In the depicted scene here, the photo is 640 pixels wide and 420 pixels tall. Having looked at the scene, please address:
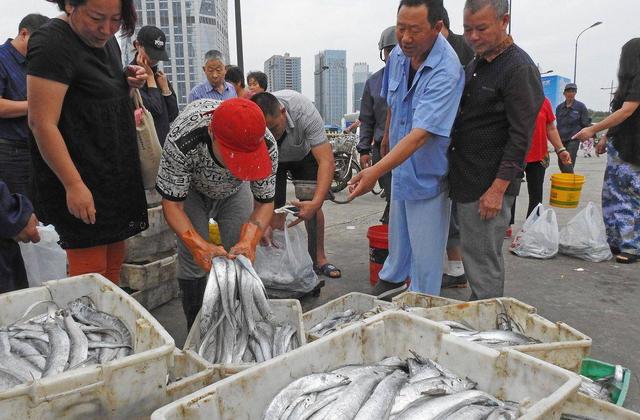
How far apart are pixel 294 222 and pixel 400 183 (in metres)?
1.08

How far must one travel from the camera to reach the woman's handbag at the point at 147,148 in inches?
121

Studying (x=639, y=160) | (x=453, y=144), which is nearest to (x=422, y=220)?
(x=453, y=144)

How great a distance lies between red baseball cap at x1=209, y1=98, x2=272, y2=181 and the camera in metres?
2.47

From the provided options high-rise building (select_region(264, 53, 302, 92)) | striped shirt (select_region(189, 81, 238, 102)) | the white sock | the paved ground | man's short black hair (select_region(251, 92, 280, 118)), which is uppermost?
high-rise building (select_region(264, 53, 302, 92))

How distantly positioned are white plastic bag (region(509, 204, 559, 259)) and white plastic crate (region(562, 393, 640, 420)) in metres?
3.93

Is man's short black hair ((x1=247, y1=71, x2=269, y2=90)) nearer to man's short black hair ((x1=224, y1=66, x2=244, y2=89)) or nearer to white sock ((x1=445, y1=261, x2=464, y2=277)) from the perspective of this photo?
man's short black hair ((x1=224, y1=66, x2=244, y2=89))

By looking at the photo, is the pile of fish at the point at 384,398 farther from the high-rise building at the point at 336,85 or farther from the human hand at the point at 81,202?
the high-rise building at the point at 336,85

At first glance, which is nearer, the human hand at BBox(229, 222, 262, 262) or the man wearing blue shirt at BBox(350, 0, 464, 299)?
the human hand at BBox(229, 222, 262, 262)

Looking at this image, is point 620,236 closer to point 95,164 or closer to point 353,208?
point 353,208

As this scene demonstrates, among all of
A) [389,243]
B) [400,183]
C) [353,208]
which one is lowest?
[353,208]

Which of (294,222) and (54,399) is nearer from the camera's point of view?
(54,399)

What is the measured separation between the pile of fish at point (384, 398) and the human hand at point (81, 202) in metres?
1.53

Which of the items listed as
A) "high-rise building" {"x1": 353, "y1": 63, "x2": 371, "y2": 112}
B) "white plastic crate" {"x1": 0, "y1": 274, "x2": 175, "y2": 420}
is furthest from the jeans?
"high-rise building" {"x1": 353, "y1": 63, "x2": 371, "y2": 112}

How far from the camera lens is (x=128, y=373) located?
1.74 m
